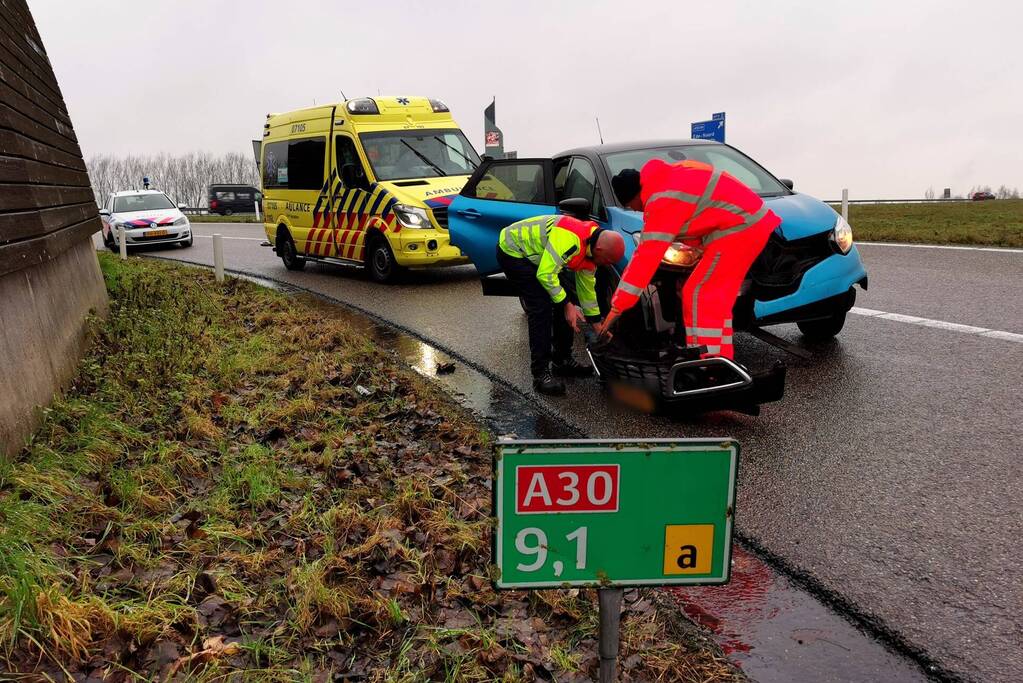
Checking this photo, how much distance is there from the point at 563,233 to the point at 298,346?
112 inches

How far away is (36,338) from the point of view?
5441 mm

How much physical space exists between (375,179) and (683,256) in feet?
25.0

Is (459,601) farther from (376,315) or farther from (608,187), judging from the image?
(376,315)

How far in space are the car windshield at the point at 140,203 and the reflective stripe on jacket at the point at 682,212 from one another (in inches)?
744

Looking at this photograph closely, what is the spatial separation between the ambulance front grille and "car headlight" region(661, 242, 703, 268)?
684 centimetres

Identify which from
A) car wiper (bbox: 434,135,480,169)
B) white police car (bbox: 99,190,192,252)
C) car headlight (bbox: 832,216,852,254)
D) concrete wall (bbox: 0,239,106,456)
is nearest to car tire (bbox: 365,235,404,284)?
car wiper (bbox: 434,135,480,169)

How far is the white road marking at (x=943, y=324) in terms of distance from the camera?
674 centimetres

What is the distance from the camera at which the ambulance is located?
470 inches

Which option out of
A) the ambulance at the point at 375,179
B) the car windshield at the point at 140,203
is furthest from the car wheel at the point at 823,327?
the car windshield at the point at 140,203

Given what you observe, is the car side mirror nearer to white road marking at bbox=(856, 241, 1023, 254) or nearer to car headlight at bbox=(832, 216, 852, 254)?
car headlight at bbox=(832, 216, 852, 254)

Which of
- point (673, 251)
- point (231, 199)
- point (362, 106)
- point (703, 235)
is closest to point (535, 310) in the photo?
point (673, 251)

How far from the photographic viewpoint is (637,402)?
568 centimetres

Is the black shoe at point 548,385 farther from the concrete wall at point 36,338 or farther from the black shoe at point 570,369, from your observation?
the concrete wall at point 36,338

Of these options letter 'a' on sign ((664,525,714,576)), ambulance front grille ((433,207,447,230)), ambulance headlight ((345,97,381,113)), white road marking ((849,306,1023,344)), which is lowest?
white road marking ((849,306,1023,344))
